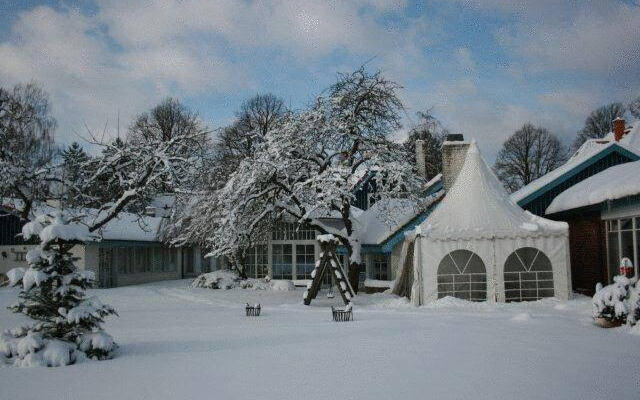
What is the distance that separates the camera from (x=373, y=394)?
6.01 meters

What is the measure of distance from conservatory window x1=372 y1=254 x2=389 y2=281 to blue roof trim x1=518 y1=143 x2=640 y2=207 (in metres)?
6.11

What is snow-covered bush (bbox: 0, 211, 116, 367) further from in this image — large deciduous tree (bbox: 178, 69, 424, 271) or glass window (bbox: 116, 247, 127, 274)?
glass window (bbox: 116, 247, 127, 274)

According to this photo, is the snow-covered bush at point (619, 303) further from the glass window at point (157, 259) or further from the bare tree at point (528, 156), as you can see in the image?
the bare tree at point (528, 156)

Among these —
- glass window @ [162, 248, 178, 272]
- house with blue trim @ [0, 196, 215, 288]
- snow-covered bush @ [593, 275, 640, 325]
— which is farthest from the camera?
glass window @ [162, 248, 178, 272]

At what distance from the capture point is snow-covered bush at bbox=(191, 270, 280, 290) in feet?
76.5

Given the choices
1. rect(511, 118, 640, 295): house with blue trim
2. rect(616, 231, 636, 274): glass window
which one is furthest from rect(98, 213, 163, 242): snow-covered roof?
rect(616, 231, 636, 274): glass window

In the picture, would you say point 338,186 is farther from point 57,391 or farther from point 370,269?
point 57,391

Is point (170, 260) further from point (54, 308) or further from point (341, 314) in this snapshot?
point (54, 308)

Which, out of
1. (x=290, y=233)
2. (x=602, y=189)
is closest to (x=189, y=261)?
(x=290, y=233)

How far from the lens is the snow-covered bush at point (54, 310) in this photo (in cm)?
788

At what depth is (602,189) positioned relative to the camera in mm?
14680

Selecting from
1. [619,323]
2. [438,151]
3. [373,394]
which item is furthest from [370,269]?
[438,151]

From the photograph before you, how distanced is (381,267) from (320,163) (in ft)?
19.1

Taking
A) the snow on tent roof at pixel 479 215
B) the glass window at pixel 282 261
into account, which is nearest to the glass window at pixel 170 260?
the glass window at pixel 282 261
